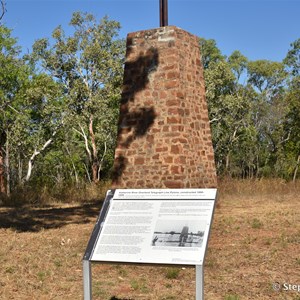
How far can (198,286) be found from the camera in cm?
396

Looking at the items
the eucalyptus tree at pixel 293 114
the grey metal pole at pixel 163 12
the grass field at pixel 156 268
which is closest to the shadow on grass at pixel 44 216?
the grass field at pixel 156 268

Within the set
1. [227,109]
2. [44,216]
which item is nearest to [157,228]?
[44,216]

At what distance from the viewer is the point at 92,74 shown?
27.2 m

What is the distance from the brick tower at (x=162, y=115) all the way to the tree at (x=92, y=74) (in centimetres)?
1460

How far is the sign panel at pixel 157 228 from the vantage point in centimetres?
398

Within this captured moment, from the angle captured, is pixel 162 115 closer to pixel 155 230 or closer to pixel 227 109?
pixel 155 230

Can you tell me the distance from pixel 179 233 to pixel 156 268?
2.26m

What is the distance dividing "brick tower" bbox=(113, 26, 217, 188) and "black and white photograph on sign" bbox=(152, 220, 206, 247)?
17.1 feet

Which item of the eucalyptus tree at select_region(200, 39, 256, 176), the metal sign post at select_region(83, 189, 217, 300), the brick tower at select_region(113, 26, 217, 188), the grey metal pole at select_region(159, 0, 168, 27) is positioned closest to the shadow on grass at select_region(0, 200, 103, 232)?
the brick tower at select_region(113, 26, 217, 188)

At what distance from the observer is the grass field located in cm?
516

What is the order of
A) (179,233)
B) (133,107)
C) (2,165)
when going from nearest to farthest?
(179,233), (133,107), (2,165)

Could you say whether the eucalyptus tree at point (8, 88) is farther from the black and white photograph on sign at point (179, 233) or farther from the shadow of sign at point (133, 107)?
the black and white photograph on sign at point (179, 233)

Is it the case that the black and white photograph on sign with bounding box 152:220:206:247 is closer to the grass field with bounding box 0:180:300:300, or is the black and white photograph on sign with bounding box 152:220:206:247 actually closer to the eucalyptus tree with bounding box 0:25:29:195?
the grass field with bounding box 0:180:300:300

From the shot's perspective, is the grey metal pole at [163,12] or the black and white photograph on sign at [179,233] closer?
the black and white photograph on sign at [179,233]
